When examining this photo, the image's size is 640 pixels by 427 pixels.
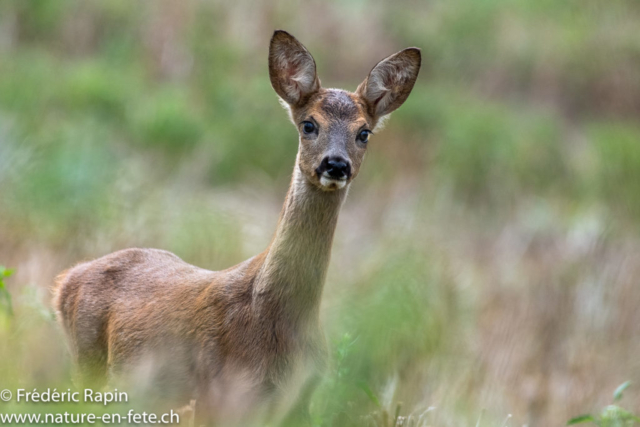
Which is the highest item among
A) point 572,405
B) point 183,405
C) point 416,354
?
point 183,405

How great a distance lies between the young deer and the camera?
17.1 ft

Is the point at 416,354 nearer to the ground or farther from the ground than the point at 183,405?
nearer to the ground

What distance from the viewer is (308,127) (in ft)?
18.7

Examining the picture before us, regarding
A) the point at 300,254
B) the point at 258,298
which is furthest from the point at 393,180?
the point at 258,298

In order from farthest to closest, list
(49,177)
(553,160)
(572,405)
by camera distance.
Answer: (553,160), (49,177), (572,405)

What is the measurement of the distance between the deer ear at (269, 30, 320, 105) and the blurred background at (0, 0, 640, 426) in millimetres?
1283

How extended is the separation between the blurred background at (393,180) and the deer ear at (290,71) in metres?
1.28

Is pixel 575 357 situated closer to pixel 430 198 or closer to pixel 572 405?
pixel 572 405

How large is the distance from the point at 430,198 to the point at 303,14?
543 cm

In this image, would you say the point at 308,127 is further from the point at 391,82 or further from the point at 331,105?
the point at 391,82

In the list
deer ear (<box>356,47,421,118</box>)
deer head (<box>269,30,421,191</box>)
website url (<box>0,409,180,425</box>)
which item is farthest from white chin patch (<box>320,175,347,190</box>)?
website url (<box>0,409,180,425</box>)

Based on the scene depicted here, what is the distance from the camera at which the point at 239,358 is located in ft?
17.1

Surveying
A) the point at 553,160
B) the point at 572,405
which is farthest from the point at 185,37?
the point at 572,405

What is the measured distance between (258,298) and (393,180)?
1151cm
